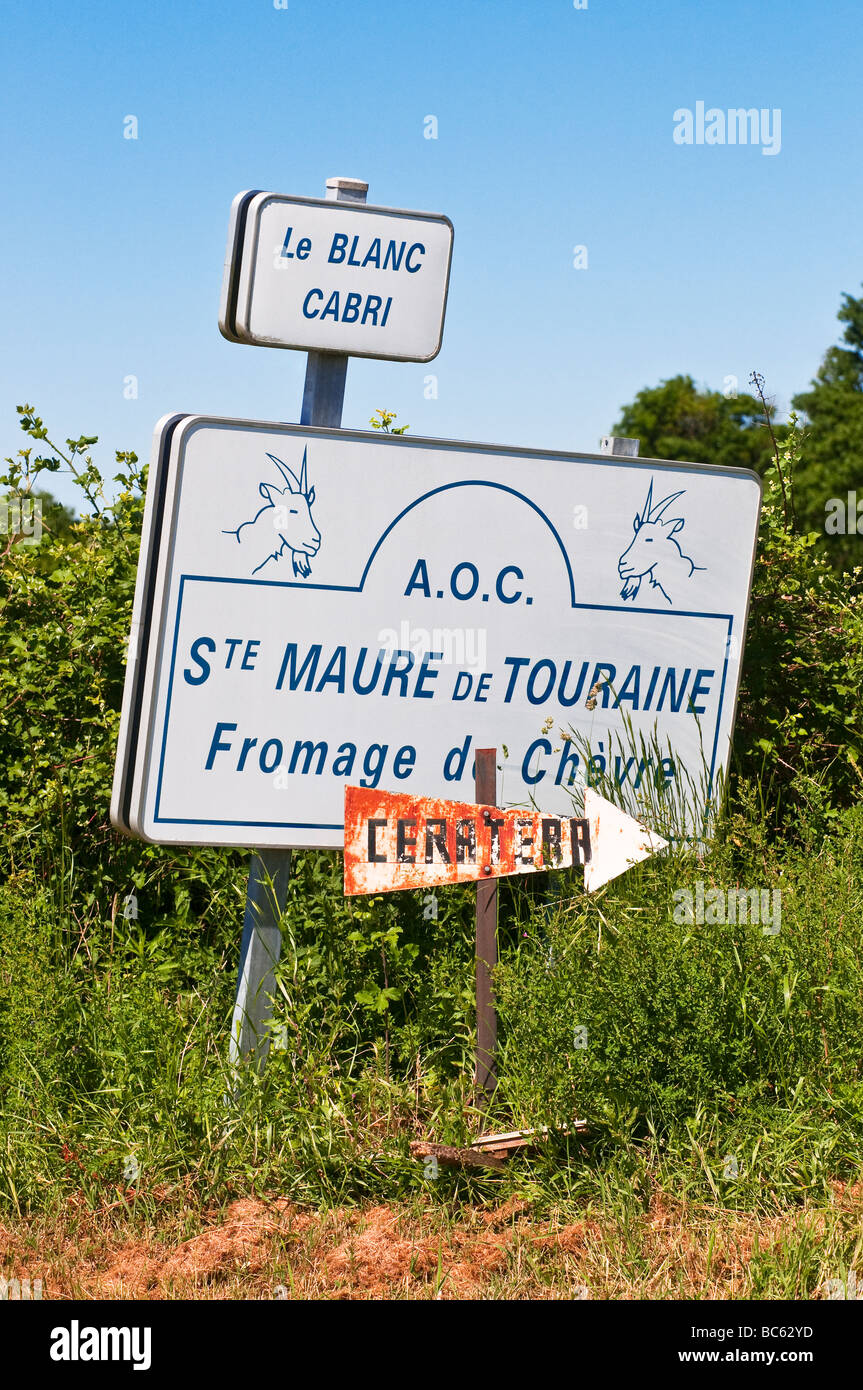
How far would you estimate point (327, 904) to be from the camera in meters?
4.10

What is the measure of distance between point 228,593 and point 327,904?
107cm

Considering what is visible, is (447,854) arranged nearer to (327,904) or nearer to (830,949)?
(327,904)

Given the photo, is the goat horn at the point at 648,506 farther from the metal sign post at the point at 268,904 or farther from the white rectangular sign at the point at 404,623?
the metal sign post at the point at 268,904

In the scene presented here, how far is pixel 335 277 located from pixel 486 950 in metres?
2.08

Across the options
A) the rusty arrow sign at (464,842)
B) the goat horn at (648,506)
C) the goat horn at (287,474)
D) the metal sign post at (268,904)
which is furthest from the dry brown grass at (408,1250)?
the goat horn at (648,506)

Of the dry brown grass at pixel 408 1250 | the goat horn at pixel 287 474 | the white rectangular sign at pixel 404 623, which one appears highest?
the goat horn at pixel 287 474

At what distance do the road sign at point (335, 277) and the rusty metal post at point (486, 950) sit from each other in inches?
52.2

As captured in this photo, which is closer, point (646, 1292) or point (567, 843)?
point (646, 1292)

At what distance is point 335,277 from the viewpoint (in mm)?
3896

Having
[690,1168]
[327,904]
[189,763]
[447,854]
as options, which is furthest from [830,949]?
[189,763]

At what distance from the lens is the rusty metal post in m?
3.58

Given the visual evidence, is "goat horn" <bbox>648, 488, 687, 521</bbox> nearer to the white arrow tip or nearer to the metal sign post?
the white arrow tip

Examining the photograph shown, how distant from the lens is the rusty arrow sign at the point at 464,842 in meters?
3.71

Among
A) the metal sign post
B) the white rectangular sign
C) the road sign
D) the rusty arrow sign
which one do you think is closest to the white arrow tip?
the rusty arrow sign
